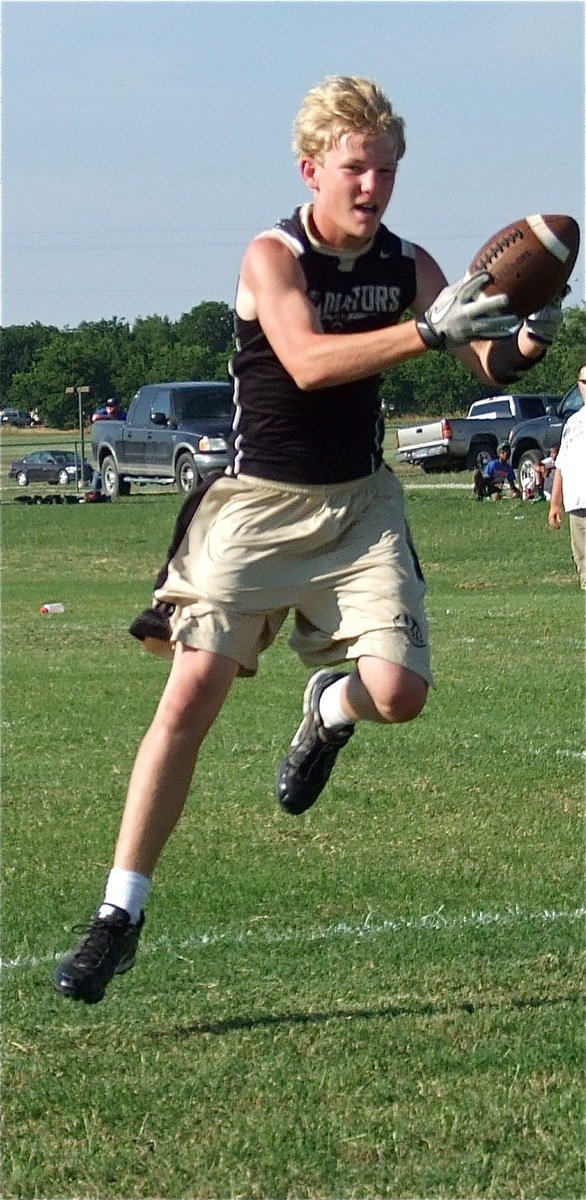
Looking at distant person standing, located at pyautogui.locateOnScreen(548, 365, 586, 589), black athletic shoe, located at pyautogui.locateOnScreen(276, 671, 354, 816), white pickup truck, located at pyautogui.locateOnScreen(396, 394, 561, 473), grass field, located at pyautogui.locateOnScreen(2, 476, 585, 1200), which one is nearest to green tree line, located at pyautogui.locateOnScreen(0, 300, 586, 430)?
white pickup truck, located at pyautogui.locateOnScreen(396, 394, 561, 473)

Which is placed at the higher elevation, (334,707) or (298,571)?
(298,571)

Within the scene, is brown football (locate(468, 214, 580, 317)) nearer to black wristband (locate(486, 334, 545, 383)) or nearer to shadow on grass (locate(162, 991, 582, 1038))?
black wristband (locate(486, 334, 545, 383))

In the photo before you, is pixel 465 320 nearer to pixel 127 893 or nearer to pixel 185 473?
pixel 127 893

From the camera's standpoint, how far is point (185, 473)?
3038 cm

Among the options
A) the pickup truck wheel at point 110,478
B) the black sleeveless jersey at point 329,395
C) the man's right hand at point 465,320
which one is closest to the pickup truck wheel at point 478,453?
the pickup truck wheel at point 110,478

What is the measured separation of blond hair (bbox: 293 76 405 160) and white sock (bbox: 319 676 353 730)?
1507 millimetres

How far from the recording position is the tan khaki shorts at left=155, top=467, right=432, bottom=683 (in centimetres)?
487

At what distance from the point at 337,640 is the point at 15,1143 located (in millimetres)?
1734

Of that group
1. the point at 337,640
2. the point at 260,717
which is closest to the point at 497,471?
the point at 260,717

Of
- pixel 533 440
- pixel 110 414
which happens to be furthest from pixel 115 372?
pixel 533 440

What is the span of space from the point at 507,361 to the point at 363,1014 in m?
1.73

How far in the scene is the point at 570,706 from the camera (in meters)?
9.71

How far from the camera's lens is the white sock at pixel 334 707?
5238 mm

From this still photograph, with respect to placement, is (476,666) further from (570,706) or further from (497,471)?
(497,471)
